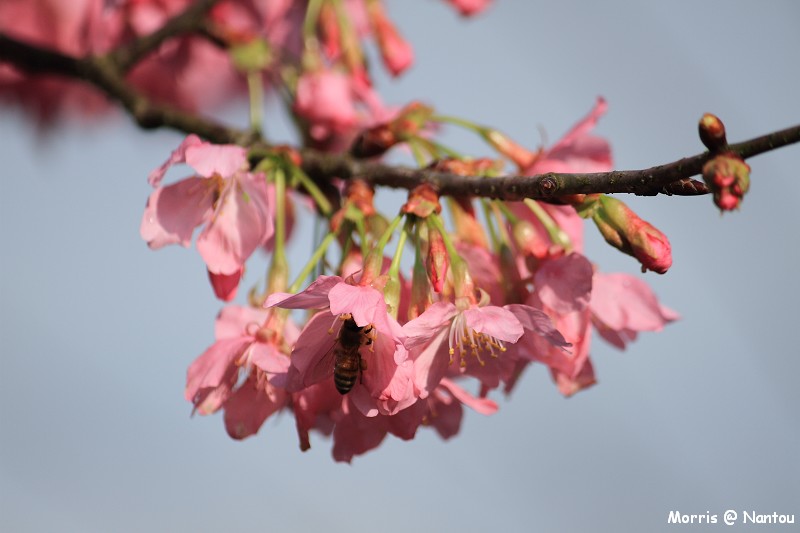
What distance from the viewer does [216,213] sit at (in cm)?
107

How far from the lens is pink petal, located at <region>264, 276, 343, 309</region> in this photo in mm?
869

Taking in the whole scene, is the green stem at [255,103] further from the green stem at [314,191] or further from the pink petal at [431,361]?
the pink petal at [431,361]

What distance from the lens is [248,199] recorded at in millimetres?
1076

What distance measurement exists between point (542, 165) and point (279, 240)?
0.38 meters

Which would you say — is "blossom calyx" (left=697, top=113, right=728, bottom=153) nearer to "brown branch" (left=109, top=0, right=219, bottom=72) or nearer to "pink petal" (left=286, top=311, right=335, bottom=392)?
"pink petal" (left=286, top=311, right=335, bottom=392)

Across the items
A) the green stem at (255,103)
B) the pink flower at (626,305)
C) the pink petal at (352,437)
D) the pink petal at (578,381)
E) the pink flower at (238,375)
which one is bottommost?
the pink petal at (352,437)

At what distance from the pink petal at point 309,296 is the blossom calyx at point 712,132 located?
1.34ft

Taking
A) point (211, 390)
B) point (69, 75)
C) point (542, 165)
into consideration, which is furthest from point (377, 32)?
point (211, 390)

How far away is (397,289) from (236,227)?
0.77ft

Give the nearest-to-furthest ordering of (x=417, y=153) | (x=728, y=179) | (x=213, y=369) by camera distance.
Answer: (x=728, y=179) → (x=213, y=369) → (x=417, y=153)

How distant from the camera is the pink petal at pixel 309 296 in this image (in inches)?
34.2

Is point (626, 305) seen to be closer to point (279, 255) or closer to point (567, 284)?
point (567, 284)

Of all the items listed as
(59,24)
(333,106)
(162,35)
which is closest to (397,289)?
(333,106)

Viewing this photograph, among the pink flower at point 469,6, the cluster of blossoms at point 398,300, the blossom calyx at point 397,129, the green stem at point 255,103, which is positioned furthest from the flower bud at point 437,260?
the pink flower at point 469,6
